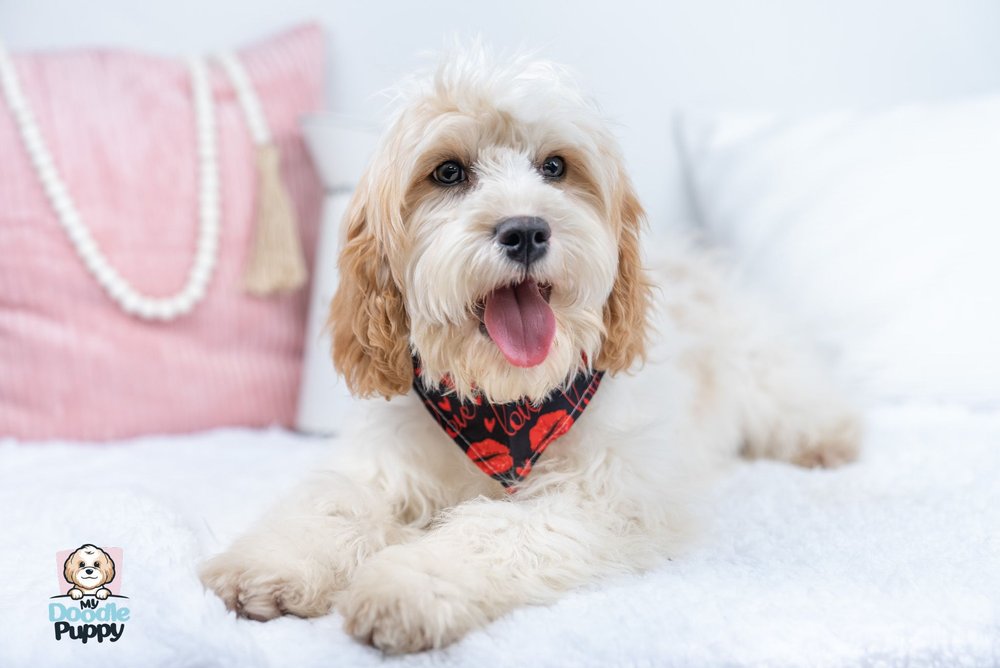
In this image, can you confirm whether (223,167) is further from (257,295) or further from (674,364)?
(674,364)

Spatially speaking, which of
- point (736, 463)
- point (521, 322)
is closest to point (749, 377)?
point (736, 463)

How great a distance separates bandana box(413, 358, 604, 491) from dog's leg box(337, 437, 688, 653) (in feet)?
0.18

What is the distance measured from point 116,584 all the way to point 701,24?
96.9 inches

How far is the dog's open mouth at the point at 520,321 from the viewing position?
1.38 metres

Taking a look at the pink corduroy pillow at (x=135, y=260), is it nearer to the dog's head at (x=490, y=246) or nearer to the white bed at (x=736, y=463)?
the white bed at (x=736, y=463)

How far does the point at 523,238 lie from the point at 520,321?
0.16 m

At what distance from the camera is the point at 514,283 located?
4.48 ft

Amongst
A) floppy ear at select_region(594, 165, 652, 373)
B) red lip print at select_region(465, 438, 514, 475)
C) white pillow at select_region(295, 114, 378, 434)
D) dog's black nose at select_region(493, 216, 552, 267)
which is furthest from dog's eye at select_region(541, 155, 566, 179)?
white pillow at select_region(295, 114, 378, 434)

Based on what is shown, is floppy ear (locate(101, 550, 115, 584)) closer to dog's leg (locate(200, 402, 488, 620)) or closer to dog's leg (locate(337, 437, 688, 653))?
dog's leg (locate(200, 402, 488, 620))

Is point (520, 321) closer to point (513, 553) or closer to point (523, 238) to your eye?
point (523, 238)

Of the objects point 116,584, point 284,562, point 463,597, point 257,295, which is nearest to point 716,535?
point 463,597

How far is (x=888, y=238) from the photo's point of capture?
2.39 metres

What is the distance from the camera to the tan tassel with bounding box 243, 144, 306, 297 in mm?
2400

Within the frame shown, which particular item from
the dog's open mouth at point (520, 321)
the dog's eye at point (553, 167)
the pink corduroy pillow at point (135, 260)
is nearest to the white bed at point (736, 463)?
the pink corduroy pillow at point (135, 260)
